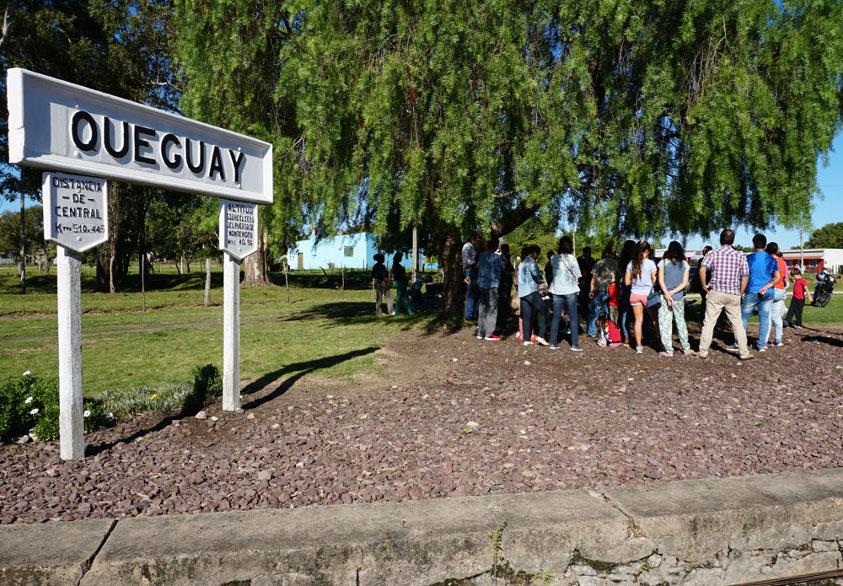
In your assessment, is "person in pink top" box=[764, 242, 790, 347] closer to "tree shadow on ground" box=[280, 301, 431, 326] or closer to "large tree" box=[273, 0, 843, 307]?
"large tree" box=[273, 0, 843, 307]

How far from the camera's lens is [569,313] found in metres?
9.13

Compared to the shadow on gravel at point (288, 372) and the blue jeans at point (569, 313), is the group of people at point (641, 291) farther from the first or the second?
the shadow on gravel at point (288, 372)

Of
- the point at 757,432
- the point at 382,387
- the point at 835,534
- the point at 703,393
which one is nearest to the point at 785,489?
the point at 835,534

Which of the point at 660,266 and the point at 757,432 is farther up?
the point at 660,266

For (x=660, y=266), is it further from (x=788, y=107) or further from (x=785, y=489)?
(x=785, y=489)

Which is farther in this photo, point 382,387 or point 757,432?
point 382,387

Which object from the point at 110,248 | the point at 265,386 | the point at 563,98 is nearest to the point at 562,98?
the point at 563,98

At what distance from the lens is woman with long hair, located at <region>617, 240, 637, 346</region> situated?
9.44 meters

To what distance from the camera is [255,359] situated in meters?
8.49

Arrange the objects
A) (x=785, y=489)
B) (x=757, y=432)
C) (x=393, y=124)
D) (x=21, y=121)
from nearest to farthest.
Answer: (x=785, y=489) → (x=21, y=121) → (x=757, y=432) → (x=393, y=124)

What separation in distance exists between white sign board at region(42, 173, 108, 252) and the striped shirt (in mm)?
7306

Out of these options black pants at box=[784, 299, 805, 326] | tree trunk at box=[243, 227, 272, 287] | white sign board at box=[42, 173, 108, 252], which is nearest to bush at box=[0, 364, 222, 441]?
white sign board at box=[42, 173, 108, 252]

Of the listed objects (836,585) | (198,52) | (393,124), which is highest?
(198,52)

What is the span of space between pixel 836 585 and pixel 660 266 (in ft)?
18.5
